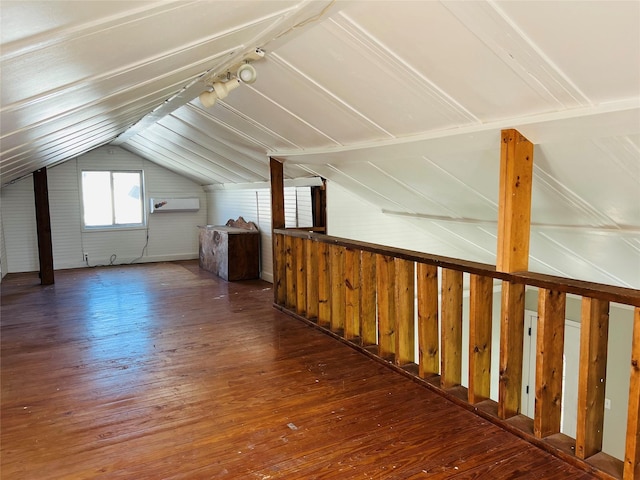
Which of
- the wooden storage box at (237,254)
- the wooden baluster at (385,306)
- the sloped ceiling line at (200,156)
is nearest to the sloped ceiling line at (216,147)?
the sloped ceiling line at (200,156)

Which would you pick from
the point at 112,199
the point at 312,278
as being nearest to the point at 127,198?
the point at 112,199

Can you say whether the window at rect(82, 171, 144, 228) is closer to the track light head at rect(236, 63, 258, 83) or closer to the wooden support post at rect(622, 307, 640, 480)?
the track light head at rect(236, 63, 258, 83)

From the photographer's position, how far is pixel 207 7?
5.25 feet

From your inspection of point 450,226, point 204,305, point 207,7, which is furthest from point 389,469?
point 204,305

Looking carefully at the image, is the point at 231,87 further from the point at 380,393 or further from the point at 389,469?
the point at 389,469

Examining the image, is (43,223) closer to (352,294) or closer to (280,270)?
(280,270)

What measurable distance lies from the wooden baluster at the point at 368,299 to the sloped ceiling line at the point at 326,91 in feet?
3.42

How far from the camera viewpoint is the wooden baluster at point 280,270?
5070 mm

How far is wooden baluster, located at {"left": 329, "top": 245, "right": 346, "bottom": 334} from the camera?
412cm

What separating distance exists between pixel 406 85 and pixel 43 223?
604 centimetres

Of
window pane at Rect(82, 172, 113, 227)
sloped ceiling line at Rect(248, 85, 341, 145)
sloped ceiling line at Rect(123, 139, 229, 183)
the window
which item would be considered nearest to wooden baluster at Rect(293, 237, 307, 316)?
sloped ceiling line at Rect(248, 85, 341, 145)

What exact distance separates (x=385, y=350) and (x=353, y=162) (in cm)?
172

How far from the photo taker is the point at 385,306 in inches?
137

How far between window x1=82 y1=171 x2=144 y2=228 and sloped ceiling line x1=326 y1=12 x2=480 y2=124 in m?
7.44
